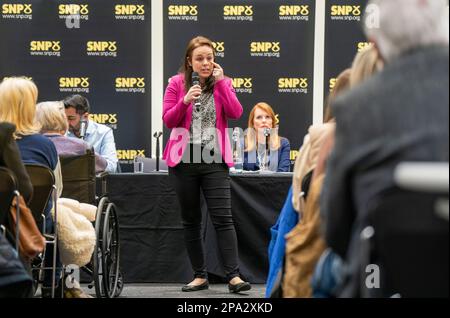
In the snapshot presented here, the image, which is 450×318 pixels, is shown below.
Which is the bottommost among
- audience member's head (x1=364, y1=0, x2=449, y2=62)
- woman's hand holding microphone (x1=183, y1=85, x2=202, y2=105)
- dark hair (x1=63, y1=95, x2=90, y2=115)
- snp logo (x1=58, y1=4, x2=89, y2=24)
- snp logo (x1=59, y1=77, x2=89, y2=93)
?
dark hair (x1=63, y1=95, x2=90, y2=115)

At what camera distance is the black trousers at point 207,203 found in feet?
16.6

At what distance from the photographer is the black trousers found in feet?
16.6

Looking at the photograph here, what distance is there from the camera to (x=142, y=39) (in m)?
8.27

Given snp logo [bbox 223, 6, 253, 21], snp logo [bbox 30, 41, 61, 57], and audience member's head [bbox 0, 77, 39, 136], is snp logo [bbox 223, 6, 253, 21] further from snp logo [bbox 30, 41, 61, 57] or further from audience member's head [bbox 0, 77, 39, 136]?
audience member's head [bbox 0, 77, 39, 136]

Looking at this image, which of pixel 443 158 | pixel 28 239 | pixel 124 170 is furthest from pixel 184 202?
pixel 443 158

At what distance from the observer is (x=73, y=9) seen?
8172 millimetres

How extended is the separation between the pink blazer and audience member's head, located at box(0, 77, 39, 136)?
117 cm

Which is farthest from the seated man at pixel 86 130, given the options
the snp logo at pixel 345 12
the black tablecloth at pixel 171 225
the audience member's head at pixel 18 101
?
the snp logo at pixel 345 12

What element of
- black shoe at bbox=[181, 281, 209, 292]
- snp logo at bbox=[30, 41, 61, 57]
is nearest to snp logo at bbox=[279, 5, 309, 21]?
snp logo at bbox=[30, 41, 61, 57]

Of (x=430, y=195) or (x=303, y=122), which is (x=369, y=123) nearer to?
(x=430, y=195)

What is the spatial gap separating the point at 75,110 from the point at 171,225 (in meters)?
1.48

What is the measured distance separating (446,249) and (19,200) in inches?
85.3

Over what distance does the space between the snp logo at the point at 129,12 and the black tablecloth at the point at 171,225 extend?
9.88 feet

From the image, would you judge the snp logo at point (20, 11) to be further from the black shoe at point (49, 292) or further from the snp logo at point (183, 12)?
the black shoe at point (49, 292)
